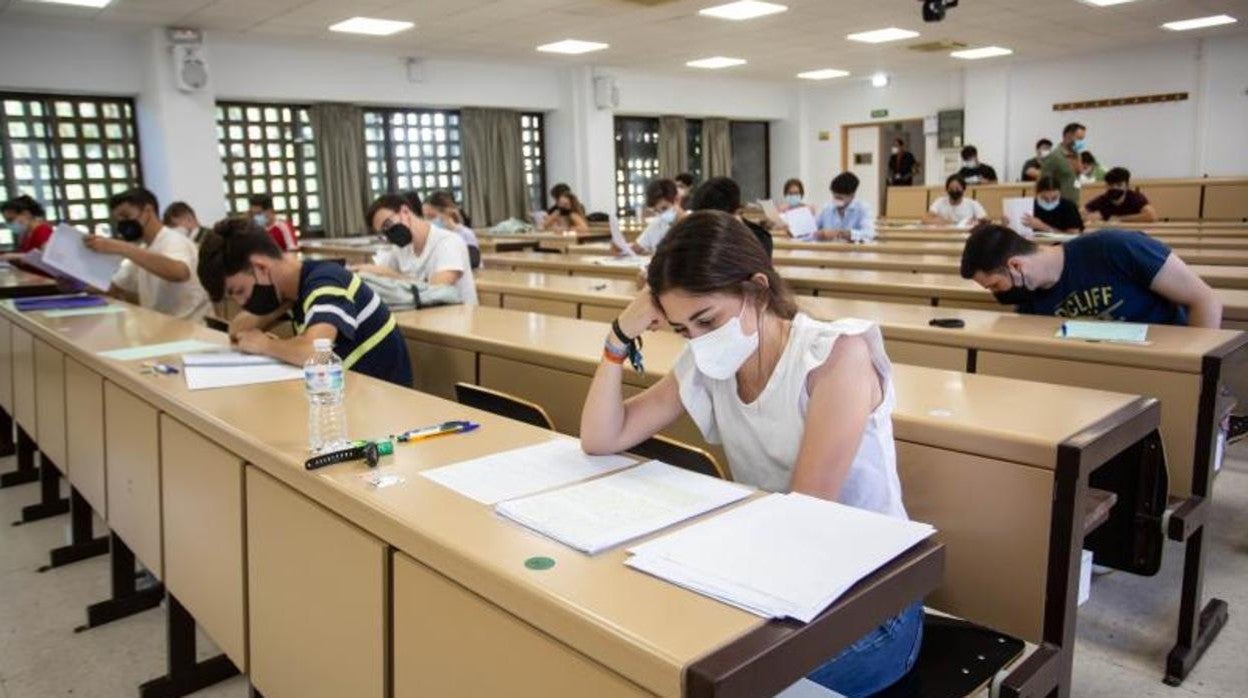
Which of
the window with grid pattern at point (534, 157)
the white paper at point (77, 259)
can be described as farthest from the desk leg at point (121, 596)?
the window with grid pattern at point (534, 157)

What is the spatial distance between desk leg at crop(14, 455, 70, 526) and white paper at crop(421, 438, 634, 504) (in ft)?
9.56

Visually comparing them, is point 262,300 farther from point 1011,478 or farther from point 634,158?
point 634,158

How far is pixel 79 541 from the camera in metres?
3.26

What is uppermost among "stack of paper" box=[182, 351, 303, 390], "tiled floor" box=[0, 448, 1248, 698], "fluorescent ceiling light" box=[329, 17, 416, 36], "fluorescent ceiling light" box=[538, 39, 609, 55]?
"fluorescent ceiling light" box=[538, 39, 609, 55]

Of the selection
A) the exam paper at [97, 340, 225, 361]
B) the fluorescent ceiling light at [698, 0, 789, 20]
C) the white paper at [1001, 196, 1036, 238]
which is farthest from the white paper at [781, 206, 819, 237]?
the exam paper at [97, 340, 225, 361]

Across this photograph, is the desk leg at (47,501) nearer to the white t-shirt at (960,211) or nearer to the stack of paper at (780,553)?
the stack of paper at (780,553)

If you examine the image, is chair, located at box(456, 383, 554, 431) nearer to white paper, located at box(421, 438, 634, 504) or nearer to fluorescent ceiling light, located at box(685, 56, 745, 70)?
white paper, located at box(421, 438, 634, 504)

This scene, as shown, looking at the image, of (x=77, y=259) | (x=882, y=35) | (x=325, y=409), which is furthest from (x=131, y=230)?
(x=882, y=35)

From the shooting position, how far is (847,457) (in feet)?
4.80

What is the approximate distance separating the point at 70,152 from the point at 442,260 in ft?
20.7

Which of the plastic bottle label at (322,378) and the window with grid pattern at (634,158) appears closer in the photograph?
the plastic bottle label at (322,378)

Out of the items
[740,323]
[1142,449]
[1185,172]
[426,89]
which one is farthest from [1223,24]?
[740,323]

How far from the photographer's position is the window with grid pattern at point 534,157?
1168cm

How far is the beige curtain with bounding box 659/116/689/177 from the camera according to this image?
504 inches
